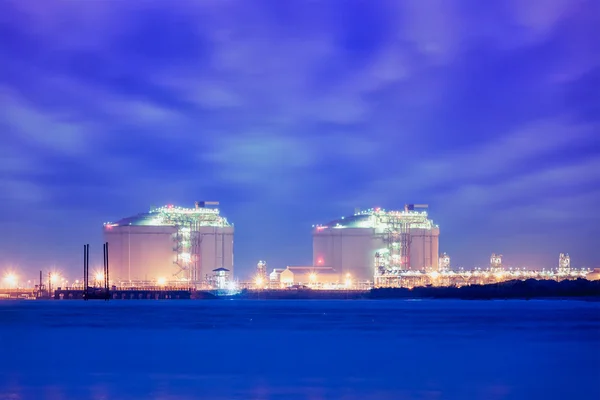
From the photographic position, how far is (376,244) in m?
142

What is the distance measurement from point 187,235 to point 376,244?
26878mm

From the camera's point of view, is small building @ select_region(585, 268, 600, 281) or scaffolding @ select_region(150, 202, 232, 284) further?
small building @ select_region(585, 268, 600, 281)

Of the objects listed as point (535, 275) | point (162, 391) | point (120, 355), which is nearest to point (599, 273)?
point (535, 275)

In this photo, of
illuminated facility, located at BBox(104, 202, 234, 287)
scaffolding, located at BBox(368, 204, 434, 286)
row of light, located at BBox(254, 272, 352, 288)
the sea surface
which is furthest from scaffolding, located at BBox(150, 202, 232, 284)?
the sea surface

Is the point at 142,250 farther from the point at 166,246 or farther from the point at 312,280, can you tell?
the point at 312,280

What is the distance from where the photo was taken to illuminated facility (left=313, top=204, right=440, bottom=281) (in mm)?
141250

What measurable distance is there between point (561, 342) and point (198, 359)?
18450mm

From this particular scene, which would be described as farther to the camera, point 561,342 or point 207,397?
point 561,342

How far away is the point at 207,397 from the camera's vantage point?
28.9 metres

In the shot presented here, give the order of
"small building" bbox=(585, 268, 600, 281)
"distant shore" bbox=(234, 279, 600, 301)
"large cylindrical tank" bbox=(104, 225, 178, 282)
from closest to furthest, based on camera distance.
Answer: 1. "large cylindrical tank" bbox=(104, 225, 178, 282)
2. "distant shore" bbox=(234, 279, 600, 301)
3. "small building" bbox=(585, 268, 600, 281)

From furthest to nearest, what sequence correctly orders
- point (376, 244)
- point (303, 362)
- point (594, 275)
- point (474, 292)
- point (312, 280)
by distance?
point (594, 275), point (474, 292), point (312, 280), point (376, 244), point (303, 362)

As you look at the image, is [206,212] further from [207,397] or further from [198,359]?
[207,397]

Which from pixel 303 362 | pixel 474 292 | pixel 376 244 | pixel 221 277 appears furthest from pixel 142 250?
pixel 303 362

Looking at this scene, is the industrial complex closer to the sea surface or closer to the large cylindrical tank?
the large cylindrical tank
